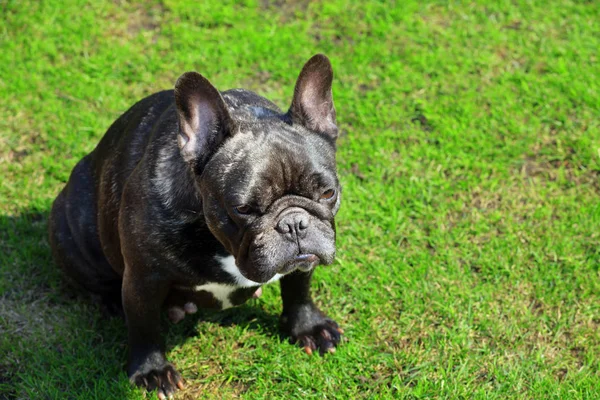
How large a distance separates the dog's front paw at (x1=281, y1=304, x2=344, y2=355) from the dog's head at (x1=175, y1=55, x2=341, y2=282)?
925 millimetres

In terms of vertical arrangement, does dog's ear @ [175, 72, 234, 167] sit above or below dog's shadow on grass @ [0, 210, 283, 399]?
above

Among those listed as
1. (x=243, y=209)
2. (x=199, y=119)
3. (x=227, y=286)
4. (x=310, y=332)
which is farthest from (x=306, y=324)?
(x=199, y=119)

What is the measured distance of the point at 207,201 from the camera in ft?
11.1

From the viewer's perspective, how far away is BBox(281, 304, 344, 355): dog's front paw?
431cm

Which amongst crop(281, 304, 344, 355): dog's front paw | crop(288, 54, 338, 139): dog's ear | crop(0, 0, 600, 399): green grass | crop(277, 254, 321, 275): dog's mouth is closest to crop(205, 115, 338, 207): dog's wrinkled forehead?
crop(288, 54, 338, 139): dog's ear

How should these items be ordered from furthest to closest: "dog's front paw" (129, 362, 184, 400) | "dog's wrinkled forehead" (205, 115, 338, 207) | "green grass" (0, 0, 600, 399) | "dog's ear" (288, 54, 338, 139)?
"green grass" (0, 0, 600, 399), "dog's front paw" (129, 362, 184, 400), "dog's ear" (288, 54, 338, 139), "dog's wrinkled forehead" (205, 115, 338, 207)

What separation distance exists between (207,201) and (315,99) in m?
0.71

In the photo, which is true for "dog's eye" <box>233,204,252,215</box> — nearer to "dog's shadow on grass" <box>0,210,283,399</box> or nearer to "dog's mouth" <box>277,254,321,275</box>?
"dog's mouth" <box>277,254,321,275</box>

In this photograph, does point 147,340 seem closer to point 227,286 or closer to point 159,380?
point 159,380

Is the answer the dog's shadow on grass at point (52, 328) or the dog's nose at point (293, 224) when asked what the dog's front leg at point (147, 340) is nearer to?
the dog's shadow on grass at point (52, 328)

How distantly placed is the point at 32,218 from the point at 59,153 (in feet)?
1.97

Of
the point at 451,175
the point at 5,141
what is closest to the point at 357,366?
the point at 451,175

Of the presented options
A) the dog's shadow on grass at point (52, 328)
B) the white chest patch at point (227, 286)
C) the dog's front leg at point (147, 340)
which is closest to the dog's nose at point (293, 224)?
the white chest patch at point (227, 286)

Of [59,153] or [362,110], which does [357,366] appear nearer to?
[362,110]
